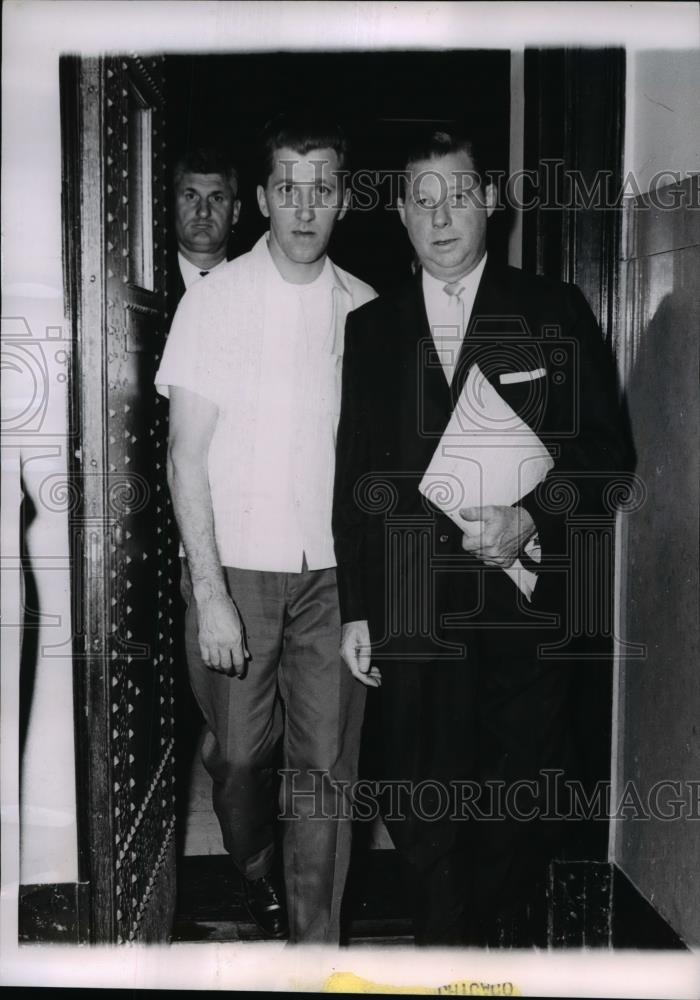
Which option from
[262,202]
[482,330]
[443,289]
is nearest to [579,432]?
[482,330]

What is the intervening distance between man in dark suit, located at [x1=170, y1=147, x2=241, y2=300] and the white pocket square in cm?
62

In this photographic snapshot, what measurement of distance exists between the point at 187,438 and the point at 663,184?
1119 millimetres

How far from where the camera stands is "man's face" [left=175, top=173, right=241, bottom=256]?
221 centimetres

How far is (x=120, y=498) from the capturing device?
2240 millimetres

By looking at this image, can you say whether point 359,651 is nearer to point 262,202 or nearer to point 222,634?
point 222,634

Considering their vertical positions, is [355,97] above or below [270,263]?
above

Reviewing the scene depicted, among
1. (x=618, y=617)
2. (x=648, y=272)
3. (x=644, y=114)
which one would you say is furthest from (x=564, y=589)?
(x=644, y=114)

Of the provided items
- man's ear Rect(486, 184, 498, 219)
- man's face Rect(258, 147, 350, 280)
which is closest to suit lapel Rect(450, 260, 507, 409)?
man's ear Rect(486, 184, 498, 219)

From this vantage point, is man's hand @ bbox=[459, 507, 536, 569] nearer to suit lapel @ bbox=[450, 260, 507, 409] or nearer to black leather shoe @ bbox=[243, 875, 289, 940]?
suit lapel @ bbox=[450, 260, 507, 409]

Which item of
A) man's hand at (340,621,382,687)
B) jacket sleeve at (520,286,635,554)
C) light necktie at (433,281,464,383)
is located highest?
light necktie at (433,281,464,383)

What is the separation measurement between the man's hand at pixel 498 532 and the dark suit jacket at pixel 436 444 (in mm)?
23

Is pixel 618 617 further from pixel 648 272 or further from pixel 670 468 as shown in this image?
pixel 648 272

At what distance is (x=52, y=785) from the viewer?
89.6 inches

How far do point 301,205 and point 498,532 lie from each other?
2.61 ft
